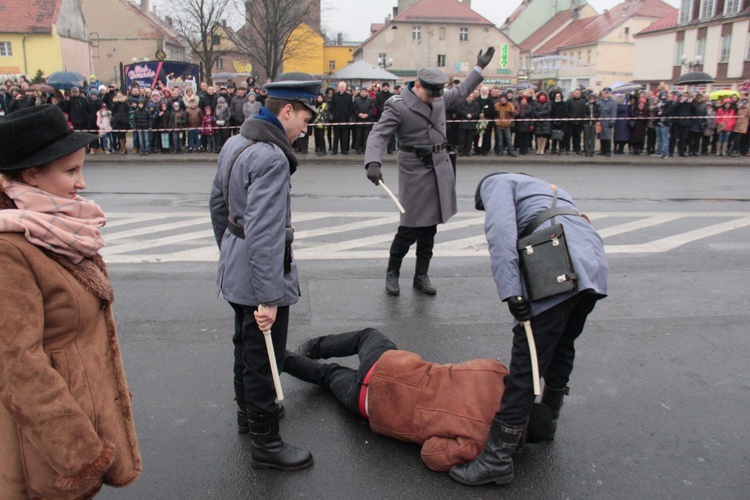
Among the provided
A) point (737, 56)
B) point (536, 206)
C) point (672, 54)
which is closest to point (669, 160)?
point (536, 206)

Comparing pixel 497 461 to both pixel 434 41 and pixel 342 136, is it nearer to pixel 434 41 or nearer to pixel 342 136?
pixel 342 136

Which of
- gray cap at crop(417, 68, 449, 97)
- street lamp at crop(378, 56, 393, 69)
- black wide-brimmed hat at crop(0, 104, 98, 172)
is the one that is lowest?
black wide-brimmed hat at crop(0, 104, 98, 172)

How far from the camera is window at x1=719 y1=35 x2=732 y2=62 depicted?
41094 mm

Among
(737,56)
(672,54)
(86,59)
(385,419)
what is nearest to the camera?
(385,419)

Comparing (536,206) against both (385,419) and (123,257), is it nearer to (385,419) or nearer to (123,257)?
(385,419)

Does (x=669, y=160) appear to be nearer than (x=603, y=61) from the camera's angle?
Yes

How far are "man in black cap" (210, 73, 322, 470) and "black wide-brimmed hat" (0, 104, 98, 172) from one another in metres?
0.98

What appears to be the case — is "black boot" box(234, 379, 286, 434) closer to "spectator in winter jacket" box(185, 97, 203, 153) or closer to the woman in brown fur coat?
the woman in brown fur coat

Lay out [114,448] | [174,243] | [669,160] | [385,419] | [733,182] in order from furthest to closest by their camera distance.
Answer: [669,160] < [733,182] < [174,243] < [385,419] < [114,448]

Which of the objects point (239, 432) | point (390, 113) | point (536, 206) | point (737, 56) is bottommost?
point (239, 432)

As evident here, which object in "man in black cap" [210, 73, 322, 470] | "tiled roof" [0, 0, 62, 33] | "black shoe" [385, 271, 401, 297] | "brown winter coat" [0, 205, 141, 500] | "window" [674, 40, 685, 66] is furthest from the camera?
"window" [674, 40, 685, 66]

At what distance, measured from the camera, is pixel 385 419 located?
344cm

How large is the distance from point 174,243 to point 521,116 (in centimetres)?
1247

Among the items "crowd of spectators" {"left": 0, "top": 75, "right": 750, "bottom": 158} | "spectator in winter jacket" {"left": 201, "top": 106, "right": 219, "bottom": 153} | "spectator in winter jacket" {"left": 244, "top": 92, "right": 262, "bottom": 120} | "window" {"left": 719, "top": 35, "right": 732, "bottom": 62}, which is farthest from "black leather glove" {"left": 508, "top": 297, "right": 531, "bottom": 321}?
"window" {"left": 719, "top": 35, "right": 732, "bottom": 62}
